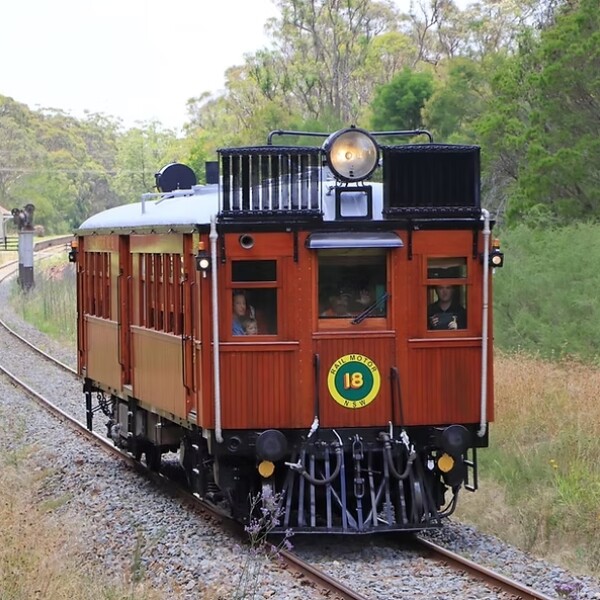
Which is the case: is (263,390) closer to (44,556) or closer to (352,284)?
(352,284)

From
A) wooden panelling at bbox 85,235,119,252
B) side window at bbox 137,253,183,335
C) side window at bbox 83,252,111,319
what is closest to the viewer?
side window at bbox 137,253,183,335

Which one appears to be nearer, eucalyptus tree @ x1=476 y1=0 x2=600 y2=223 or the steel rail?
the steel rail

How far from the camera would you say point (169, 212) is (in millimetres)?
11547

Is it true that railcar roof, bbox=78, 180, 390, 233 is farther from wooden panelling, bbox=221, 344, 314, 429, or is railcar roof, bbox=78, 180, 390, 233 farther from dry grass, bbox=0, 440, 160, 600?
dry grass, bbox=0, 440, 160, 600

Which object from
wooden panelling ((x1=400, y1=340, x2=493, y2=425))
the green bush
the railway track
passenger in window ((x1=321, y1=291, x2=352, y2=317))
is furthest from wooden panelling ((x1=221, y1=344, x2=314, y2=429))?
the green bush

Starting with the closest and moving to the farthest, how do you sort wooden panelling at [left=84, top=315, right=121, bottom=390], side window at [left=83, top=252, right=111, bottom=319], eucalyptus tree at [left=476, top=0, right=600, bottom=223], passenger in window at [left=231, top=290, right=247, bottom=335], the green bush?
passenger in window at [left=231, top=290, right=247, bottom=335], wooden panelling at [left=84, top=315, right=121, bottom=390], side window at [left=83, top=252, right=111, bottom=319], the green bush, eucalyptus tree at [left=476, top=0, right=600, bottom=223]

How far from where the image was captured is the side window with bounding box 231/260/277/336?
10.2 meters

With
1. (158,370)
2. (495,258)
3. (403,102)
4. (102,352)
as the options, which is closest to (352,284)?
(495,258)

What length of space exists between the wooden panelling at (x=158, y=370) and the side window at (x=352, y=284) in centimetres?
148

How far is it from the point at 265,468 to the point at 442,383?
153cm

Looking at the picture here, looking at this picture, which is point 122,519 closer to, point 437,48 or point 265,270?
point 265,270

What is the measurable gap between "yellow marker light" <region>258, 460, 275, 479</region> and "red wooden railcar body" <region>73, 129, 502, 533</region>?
24 millimetres

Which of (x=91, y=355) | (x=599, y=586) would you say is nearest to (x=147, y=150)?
(x=91, y=355)

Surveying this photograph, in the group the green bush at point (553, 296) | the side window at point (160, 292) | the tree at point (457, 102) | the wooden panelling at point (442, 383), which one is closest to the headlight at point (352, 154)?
the wooden panelling at point (442, 383)
